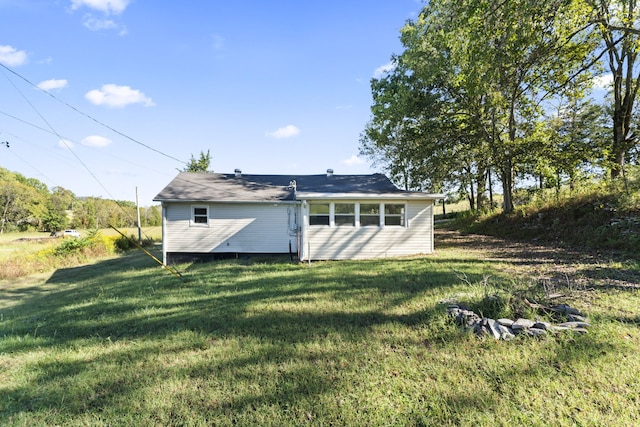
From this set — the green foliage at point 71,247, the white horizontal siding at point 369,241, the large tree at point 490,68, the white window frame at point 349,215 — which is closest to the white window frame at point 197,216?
the white horizontal siding at point 369,241

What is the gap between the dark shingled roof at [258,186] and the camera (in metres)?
12.6

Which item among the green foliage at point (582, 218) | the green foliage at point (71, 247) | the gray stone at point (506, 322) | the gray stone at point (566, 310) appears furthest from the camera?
the green foliage at point (71, 247)

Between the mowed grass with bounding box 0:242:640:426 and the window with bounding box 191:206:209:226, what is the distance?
267 inches

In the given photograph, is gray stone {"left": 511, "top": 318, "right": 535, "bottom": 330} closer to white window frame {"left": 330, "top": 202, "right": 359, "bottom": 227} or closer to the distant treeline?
white window frame {"left": 330, "top": 202, "right": 359, "bottom": 227}

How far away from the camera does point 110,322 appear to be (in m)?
5.25

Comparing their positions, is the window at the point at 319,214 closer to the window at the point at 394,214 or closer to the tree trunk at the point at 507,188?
the window at the point at 394,214

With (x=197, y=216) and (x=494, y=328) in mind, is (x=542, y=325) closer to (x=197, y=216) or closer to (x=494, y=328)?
(x=494, y=328)

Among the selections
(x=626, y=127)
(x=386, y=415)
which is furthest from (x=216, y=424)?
(x=626, y=127)

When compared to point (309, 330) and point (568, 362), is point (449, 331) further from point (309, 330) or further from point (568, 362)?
point (309, 330)

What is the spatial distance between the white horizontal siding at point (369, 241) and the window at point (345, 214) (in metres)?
0.22

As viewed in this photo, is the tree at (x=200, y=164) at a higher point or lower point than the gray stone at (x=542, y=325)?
higher

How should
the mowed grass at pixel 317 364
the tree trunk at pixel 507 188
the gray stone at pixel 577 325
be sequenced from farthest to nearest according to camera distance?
1. the tree trunk at pixel 507 188
2. the gray stone at pixel 577 325
3. the mowed grass at pixel 317 364

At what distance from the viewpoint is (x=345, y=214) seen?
456 inches

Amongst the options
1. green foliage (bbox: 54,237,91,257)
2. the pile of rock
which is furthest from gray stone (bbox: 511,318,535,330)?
green foliage (bbox: 54,237,91,257)
